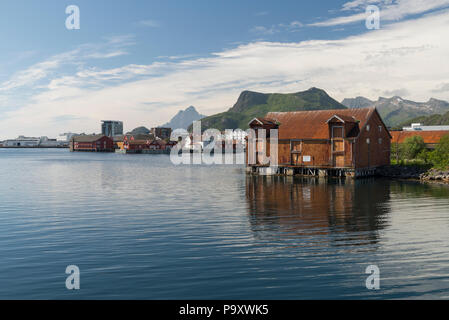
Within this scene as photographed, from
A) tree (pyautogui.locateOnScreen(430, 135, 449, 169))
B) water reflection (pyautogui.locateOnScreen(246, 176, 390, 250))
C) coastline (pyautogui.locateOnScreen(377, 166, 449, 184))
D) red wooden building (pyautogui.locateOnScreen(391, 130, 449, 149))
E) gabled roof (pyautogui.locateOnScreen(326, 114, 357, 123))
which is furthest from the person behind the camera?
red wooden building (pyautogui.locateOnScreen(391, 130, 449, 149))

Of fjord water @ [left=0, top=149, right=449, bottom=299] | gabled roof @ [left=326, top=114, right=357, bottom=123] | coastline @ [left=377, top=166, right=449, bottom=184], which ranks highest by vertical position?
gabled roof @ [left=326, top=114, right=357, bottom=123]

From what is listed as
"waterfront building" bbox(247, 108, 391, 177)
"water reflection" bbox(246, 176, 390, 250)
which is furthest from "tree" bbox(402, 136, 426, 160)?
"water reflection" bbox(246, 176, 390, 250)

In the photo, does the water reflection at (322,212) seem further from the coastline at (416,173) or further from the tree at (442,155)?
the tree at (442,155)

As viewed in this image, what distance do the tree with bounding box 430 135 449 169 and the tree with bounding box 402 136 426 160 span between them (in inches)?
547

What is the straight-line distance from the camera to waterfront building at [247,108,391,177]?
60.6 metres

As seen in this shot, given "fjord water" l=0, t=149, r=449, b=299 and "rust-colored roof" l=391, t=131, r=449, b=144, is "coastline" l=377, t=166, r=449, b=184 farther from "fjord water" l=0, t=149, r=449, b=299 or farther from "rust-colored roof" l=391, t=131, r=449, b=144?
"rust-colored roof" l=391, t=131, r=449, b=144

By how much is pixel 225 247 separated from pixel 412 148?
2754 inches

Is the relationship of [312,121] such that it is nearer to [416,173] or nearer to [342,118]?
[342,118]

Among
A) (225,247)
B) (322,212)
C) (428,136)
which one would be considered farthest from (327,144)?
(428,136)

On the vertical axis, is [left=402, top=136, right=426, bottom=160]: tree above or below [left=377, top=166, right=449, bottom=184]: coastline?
above

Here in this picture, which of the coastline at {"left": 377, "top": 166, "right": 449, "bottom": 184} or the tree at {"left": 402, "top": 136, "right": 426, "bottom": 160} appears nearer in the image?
the coastline at {"left": 377, "top": 166, "right": 449, "bottom": 184}

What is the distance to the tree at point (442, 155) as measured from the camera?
61216 millimetres

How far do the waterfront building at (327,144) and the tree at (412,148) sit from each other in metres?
10.2
